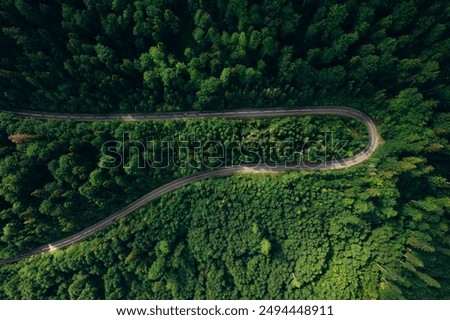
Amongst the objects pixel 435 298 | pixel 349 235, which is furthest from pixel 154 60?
pixel 435 298

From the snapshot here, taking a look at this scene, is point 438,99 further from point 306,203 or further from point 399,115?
point 306,203

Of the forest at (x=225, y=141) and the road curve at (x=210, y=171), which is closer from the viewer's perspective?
the forest at (x=225, y=141)

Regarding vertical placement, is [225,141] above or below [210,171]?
above

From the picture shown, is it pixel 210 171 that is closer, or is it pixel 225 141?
pixel 225 141
